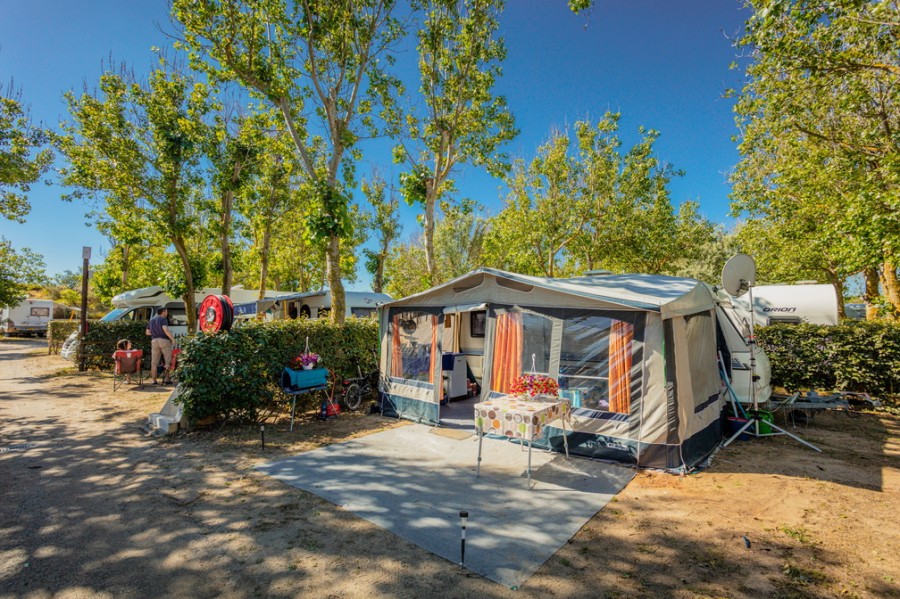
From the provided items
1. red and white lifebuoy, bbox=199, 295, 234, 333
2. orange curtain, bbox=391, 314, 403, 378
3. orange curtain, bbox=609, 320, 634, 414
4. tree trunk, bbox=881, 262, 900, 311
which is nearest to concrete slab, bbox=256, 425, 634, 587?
orange curtain, bbox=609, 320, 634, 414

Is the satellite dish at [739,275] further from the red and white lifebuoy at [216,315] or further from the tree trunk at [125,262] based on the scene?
the tree trunk at [125,262]

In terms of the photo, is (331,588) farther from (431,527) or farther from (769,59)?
(769,59)

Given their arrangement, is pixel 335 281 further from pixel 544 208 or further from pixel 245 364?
pixel 544 208

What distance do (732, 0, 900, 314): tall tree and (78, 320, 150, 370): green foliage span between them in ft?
50.1

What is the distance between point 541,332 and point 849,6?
6.32 meters

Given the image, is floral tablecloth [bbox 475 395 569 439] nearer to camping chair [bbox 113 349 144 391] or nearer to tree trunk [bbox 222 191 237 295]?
camping chair [bbox 113 349 144 391]

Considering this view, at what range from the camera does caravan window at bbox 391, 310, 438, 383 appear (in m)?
6.91

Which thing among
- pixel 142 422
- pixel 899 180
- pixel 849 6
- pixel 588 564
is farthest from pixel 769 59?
pixel 142 422

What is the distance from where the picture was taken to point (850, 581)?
288 centimetres

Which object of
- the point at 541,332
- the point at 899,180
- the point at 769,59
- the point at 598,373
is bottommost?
the point at 598,373

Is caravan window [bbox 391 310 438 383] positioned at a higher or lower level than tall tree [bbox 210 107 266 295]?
lower

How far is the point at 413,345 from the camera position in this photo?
7172 millimetres

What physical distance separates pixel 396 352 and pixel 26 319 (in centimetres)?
3178

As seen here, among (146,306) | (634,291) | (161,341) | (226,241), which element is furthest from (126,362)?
(634,291)
